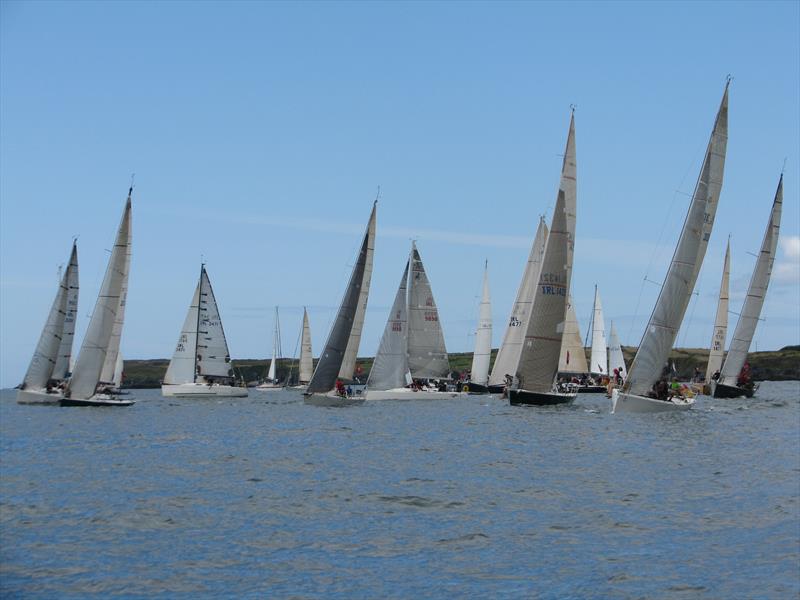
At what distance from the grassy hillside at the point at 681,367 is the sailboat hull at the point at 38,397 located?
8108 cm

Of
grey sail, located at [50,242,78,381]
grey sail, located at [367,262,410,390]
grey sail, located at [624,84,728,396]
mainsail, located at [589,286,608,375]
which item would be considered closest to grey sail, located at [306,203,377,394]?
grey sail, located at [367,262,410,390]

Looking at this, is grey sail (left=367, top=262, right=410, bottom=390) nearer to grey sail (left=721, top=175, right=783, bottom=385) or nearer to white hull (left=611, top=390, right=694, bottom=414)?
white hull (left=611, top=390, right=694, bottom=414)

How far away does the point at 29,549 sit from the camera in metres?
16.6

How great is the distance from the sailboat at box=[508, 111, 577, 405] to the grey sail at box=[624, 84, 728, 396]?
5095mm

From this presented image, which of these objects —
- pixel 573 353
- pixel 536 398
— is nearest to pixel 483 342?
pixel 573 353

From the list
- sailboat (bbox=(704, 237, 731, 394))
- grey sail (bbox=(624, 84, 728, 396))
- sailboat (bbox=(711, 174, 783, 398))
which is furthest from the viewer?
sailboat (bbox=(704, 237, 731, 394))

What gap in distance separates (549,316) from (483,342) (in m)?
30.7

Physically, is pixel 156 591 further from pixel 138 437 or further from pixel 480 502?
pixel 138 437

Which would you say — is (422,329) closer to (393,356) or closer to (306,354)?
(393,356)

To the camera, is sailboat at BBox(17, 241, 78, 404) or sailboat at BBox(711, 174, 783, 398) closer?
sailboat at BBox(17, 241, 78, 404)

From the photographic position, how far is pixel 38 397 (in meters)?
60.6

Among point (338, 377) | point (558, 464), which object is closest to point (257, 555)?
point (558, 464)

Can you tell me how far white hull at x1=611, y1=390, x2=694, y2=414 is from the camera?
154 ft

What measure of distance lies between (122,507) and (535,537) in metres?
8.81
